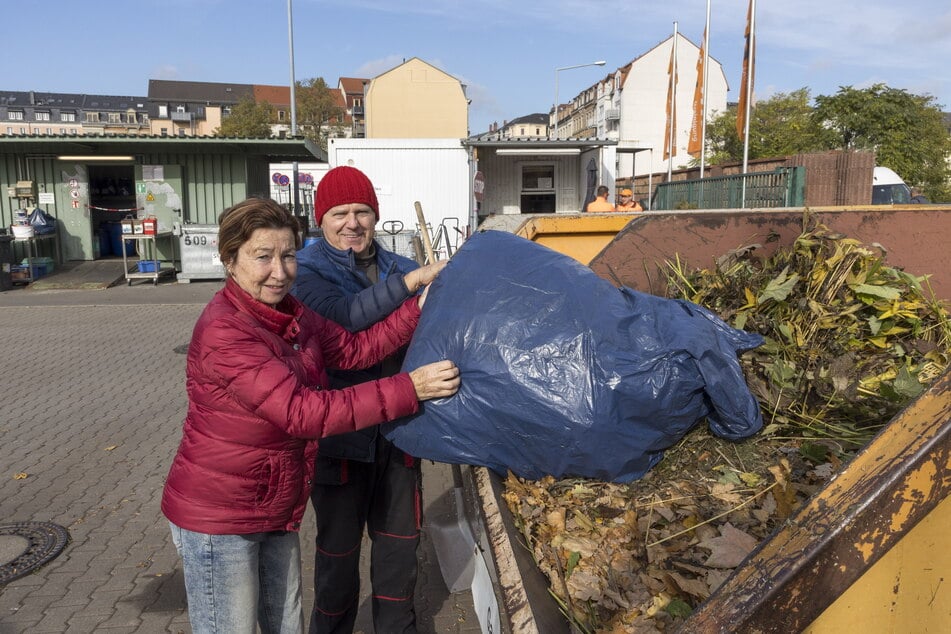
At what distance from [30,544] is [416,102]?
1573 inches

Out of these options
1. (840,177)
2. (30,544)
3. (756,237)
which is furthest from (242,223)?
(840,177)

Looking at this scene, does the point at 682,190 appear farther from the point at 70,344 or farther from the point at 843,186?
the point at 70,344

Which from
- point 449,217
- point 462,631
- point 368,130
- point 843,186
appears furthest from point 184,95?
point 462,631

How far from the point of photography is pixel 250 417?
1.86 meters

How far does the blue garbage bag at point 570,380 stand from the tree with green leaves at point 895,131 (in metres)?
25.6

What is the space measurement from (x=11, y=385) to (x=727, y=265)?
702 cm

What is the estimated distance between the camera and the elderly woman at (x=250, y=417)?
6.06ft

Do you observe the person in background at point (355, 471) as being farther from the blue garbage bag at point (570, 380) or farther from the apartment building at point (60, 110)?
the apartment building at point (60, 110)

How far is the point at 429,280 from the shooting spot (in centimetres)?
250

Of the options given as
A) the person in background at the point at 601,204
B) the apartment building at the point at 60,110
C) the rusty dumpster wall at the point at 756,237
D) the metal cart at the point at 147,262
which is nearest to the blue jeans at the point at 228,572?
the rusty dumpster wall at the point at 756,237

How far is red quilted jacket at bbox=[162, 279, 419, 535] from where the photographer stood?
183 cm

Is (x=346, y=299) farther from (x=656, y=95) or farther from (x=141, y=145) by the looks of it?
(x=656, y=95)

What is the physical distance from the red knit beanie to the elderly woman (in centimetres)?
52

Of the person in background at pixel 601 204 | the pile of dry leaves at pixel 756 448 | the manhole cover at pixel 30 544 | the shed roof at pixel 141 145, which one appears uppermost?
the shed roof at pixel 141 145
